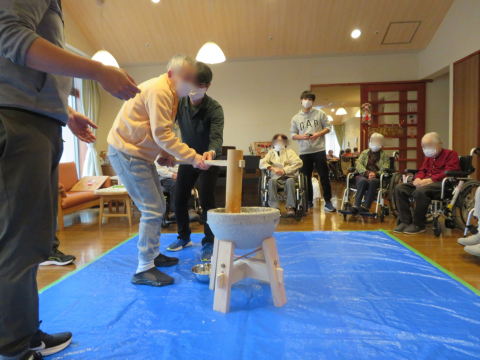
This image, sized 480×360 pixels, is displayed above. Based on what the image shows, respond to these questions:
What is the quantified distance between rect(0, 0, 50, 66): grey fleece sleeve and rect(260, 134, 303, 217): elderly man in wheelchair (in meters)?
2.81

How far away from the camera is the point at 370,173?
3.28m

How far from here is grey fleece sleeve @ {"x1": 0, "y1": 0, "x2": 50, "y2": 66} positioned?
713 millimetres

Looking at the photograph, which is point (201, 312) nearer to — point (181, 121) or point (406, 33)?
point (181, 121)

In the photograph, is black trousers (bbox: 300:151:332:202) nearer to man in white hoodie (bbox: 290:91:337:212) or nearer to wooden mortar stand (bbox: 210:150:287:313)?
man in white hoodie (bbox: 290:91:337:212)

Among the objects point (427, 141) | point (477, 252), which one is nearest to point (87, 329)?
point (477, 252)

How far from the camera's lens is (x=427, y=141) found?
272 cm

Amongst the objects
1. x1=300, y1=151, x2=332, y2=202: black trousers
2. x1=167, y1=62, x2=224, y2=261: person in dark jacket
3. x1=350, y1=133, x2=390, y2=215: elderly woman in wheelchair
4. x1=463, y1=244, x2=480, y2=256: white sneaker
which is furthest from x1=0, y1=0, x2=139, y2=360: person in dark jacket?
x1=300, y1=151, x2=332, y2=202: black trousers

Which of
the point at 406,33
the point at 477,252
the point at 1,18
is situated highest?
the point at 406,33

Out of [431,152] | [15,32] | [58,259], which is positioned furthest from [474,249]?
[58,259]

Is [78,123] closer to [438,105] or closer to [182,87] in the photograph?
[182,87]

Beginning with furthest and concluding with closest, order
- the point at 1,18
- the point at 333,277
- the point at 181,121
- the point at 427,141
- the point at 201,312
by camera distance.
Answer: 1. the point at 427,141
2. the point at 181,121
3. the point at 333,277
4. the point at 201,312
5. the point at 1,18

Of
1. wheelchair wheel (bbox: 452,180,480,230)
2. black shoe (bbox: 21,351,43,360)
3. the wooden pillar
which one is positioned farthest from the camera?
wheelchair wheel (bbox: 452,180,480,230)

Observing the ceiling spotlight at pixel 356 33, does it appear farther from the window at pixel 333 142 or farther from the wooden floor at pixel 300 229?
the window at pixel 333 142

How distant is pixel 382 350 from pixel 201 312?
2.22 ft
